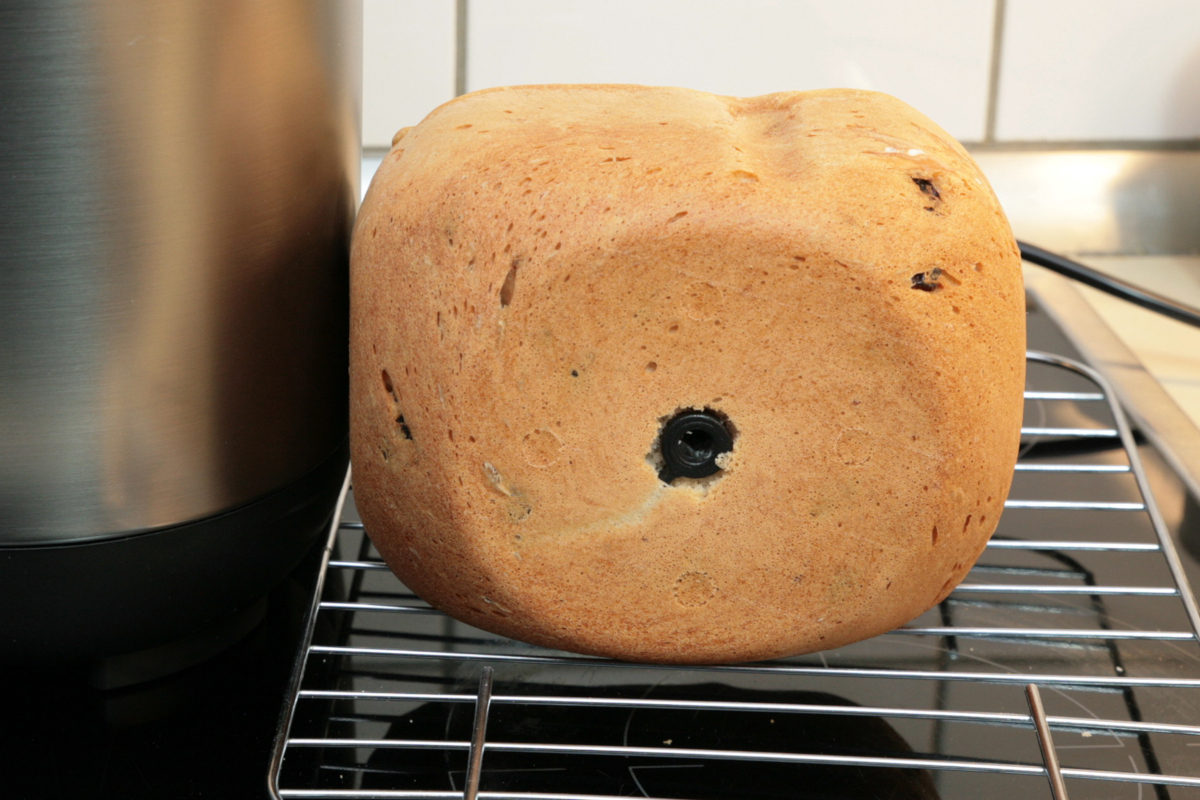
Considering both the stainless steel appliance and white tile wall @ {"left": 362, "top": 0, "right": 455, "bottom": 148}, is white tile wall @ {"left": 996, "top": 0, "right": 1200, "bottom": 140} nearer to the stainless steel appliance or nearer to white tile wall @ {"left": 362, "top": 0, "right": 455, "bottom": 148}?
white tile wall @ {"left": 362, "top": 0, "right": 455, "bottom": 148}

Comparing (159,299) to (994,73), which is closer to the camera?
(159,299)

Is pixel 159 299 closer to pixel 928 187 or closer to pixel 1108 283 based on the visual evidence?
pixel 928 187

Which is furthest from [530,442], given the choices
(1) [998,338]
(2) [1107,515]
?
(2) [1107,515]

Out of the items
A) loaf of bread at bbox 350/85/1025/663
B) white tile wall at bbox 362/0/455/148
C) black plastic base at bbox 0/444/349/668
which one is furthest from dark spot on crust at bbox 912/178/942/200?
white tile wall at bbox 362/0/455/148

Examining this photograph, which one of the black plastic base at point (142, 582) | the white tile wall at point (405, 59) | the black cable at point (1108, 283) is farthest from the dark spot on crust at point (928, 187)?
the white tile wall at point (405, 59)

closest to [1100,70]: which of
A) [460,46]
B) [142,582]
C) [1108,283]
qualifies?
[1108,283]

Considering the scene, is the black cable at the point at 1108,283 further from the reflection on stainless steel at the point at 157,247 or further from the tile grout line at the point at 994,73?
the reflection on stainless steel at the point at 157,247

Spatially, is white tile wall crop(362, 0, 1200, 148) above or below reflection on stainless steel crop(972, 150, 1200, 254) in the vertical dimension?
above

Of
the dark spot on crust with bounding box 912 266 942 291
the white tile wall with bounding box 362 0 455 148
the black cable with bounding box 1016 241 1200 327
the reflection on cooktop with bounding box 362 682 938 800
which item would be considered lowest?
the reflection on cooktop with bounding box 362 682 938 800
